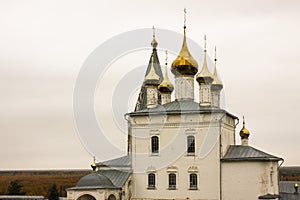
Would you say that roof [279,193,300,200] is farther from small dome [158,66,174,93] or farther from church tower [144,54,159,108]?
church tower [144,54,159,108]

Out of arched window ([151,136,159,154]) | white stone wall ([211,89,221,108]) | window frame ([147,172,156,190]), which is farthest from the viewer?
white stone wall ([211,89,221,108])

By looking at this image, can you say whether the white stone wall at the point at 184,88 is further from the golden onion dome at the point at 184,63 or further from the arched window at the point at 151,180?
the arched window at the point at 151,180

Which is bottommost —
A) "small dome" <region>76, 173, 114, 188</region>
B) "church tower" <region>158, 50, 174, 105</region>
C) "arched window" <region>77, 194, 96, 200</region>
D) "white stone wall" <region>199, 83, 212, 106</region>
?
"arched window" <region>77, 194, 96, 200</region>

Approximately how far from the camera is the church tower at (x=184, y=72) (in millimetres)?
28594

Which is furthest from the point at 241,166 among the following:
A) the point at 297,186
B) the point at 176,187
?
the point at 297,186

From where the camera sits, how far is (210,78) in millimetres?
28703

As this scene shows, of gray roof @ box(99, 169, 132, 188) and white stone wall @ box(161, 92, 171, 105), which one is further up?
white stone wall @ box(161, 92, 171, 105)

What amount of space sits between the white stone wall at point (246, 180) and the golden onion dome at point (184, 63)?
18.0ft

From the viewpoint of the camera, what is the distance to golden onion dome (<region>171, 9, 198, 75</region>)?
28547 millimetres

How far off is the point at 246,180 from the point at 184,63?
703 centimetres

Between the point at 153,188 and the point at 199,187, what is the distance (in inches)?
96.1

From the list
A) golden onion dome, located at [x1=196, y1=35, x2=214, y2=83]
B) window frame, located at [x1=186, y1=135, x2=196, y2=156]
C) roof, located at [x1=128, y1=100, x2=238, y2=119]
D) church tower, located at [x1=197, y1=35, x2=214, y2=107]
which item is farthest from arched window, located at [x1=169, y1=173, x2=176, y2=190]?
golden onion dome, located at [x1=196, y1=35, x2=214, y2=83]

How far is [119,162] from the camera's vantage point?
96.1 feet

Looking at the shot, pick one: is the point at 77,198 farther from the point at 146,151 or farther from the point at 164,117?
the point at 164,117
